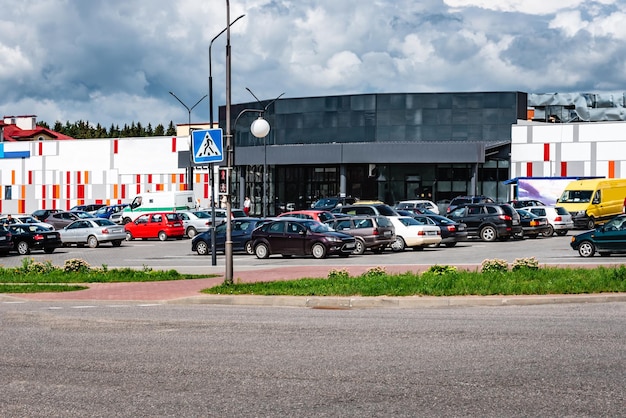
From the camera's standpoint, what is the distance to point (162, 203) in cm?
6041

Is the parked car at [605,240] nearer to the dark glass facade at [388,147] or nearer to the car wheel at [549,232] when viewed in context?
A: the car wheel at [549,232]

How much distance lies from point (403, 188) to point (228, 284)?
5200 cm

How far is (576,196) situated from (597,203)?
1.48m

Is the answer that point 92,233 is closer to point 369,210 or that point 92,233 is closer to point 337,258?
point 369,210

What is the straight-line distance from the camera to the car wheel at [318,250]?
107 ft

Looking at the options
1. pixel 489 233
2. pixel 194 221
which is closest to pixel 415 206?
pixel 489 233

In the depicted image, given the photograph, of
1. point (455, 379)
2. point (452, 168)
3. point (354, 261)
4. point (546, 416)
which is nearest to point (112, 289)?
point (354, 261)

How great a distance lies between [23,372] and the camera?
34.8 ft

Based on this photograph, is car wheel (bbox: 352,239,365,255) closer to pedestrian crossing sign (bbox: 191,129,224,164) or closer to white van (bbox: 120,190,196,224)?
pedestrian crossing sign (bbox: 191,129,224,164)

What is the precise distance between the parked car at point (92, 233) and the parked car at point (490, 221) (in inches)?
643

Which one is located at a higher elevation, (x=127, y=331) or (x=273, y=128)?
(x=273, y=128)

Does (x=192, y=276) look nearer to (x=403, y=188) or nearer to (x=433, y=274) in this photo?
(x=433, y=274)

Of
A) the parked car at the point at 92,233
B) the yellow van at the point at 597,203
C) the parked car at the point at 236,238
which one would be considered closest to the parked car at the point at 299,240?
the parked car at the point at 236,238

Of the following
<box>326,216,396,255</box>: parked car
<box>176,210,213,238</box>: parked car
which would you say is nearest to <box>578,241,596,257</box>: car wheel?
<box>326,216,396,255</box>: parked car
